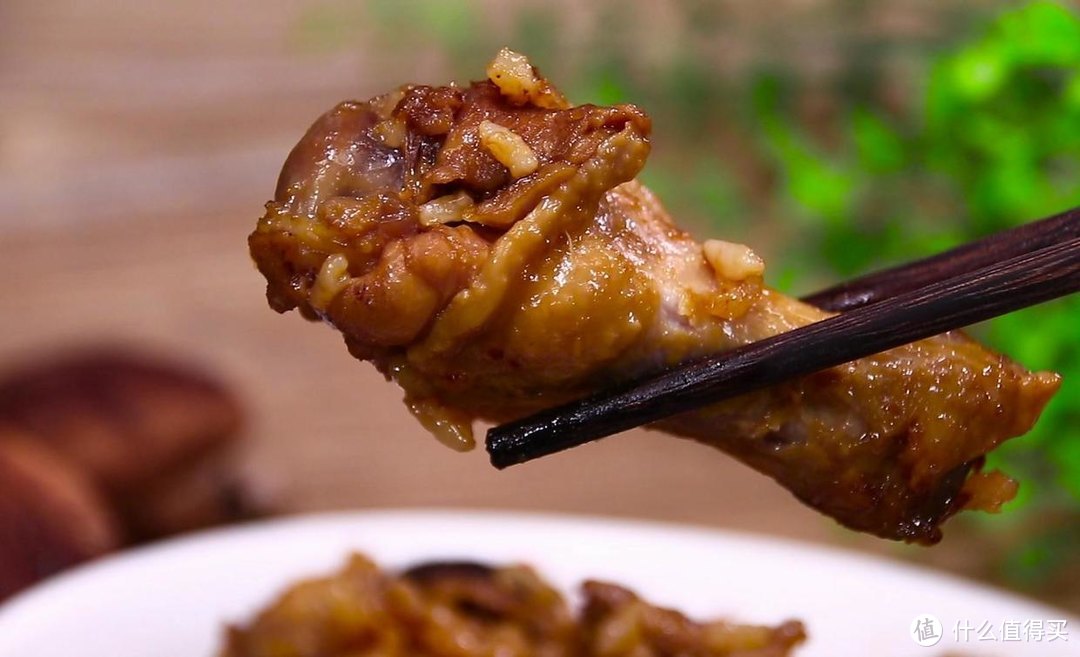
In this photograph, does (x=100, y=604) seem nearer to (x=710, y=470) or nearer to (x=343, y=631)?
(x=343, y=631)

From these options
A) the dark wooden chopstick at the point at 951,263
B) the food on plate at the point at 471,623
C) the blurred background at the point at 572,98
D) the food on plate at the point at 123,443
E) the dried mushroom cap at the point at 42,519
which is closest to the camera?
the dark wooden chopstick at the point at 951,263

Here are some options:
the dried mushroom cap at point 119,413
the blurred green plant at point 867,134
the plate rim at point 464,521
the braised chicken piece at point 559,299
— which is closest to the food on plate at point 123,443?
the dried mushroom cap at point 119,413

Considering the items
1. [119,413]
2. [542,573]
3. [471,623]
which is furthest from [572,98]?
[471,623]

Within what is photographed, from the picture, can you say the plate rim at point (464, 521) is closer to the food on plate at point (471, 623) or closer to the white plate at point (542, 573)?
the white plate at point (542, 573)

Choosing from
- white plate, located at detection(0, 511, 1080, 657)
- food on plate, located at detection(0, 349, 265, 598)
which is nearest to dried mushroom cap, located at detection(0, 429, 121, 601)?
food on plate, located at detection(0, 349, 265, 598)

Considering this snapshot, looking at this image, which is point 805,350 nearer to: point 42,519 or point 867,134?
point 42,519

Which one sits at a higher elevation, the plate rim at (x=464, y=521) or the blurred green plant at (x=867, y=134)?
the blurred green plant at (x=867, y=134)
